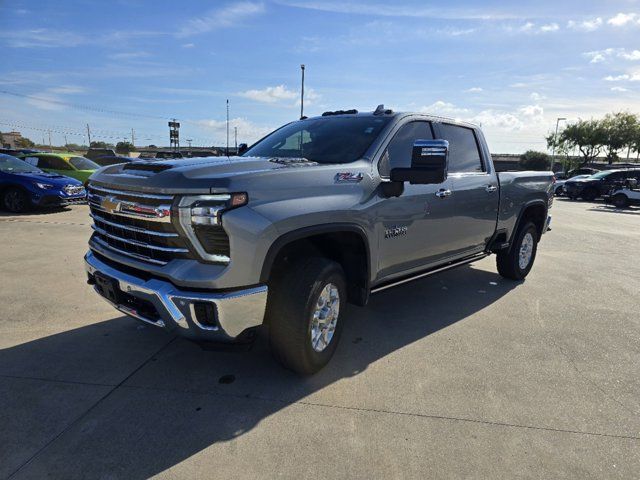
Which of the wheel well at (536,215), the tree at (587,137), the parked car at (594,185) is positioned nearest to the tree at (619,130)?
the tree at (587,137)

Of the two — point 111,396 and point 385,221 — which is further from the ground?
point 385,221

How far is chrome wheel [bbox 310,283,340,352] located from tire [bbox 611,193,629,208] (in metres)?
22.0

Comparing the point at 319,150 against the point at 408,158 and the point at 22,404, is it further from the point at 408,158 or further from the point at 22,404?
the point at 22,404

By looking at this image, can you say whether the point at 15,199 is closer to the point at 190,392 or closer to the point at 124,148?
the point at 190,392

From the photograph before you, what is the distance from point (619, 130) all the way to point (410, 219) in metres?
58.0

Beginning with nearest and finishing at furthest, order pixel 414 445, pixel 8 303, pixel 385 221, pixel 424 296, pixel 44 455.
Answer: pixel 44 455, pixel 414 445, pixel 385 221, pixel 8 303, pixel 424 296

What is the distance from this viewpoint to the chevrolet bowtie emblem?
119 inches

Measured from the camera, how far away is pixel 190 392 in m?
3.06

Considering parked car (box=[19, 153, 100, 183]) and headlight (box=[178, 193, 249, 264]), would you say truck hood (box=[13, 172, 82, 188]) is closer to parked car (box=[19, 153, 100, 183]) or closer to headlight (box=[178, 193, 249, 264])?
parked car (box=[19, 153, 100, 183])

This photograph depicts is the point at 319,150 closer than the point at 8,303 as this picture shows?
Yes

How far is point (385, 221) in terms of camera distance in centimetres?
356

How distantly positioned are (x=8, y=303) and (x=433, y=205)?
439 cm

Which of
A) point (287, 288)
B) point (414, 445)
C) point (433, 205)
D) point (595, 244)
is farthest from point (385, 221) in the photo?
point (595, 244)

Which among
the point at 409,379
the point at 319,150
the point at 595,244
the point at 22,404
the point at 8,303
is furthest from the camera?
the point at 595,244
